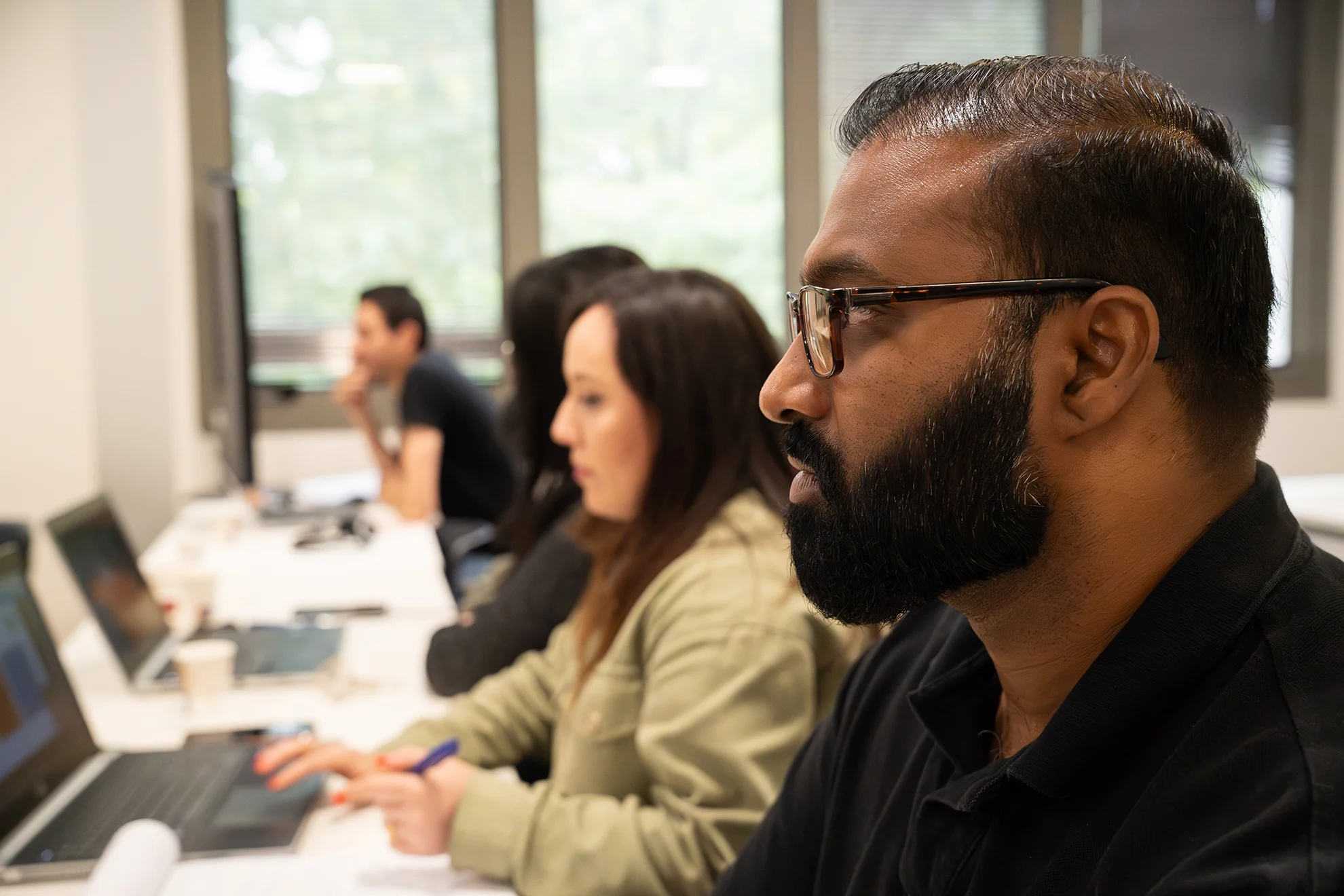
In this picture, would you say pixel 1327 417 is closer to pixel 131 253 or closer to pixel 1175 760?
pixel 131 253

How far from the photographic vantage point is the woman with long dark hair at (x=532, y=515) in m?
1.85

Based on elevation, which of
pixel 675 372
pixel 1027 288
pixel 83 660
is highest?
pixel 1027 288

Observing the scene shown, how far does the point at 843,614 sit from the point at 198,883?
0.75 meters

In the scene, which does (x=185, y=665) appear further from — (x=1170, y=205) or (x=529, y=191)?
(x=529, y=191)

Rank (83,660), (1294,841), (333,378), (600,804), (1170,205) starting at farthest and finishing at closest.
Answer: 1. (333,378)
2. (83,660)
3. (600,804)
4. (1170,205)
5. (1294,841)

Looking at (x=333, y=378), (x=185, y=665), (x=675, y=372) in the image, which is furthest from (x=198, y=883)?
(x=333, y=378)

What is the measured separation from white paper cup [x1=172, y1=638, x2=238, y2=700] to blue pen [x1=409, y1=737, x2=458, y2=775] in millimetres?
583

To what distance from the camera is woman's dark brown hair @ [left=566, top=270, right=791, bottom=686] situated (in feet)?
4.82

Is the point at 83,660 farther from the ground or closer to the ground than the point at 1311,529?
closer to the ground

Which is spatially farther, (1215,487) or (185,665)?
(185,665)

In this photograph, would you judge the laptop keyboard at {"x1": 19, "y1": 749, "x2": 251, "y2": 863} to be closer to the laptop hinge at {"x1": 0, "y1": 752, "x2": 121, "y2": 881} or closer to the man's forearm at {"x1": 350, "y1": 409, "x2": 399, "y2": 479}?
the laptop hinge at {"x1": 0, "y1": 752, "x2": 121, "y2": 881}

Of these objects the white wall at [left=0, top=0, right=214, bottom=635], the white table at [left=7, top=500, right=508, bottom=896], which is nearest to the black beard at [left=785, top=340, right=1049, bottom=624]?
the white table at [left=7, top=500, right=508, bottom=896]

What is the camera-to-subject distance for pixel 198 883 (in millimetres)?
1138

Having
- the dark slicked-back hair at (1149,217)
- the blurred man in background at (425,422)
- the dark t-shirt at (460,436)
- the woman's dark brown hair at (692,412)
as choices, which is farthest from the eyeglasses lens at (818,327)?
the dark t-shirt at (460,436)
